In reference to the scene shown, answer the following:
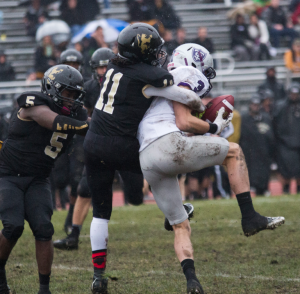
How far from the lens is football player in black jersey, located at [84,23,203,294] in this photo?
3564mm

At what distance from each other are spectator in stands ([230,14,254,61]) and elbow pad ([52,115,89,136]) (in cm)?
994

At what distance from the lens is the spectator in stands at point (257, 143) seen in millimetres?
9867

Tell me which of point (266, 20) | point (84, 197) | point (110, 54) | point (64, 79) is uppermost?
point (64, 79)

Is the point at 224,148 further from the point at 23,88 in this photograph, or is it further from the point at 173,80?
the point at 23,88

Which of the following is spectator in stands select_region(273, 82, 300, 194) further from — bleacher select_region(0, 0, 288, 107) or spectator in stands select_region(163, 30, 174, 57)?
spectator in stands select_region(163, 30, 174, 57)

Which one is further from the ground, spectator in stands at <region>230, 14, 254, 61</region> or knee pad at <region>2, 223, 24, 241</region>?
knee pad at <region>2, 223, 24, 241</region>

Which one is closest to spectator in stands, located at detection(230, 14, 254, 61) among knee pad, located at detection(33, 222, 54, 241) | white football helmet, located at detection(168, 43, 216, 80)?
white football helmet, located at detection(168, 43, 216, 80)

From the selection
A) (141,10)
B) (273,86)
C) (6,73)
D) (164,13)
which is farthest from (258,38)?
(6,73)

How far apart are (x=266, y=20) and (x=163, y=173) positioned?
11100 mm

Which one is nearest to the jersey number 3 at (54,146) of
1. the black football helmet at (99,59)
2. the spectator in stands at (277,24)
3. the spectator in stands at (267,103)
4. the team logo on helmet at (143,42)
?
the team logo on helmet at (143,42)

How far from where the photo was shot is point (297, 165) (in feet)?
32.5

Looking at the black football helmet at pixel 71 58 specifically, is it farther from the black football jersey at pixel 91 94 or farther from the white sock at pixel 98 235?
the white sock at pixel 98 235

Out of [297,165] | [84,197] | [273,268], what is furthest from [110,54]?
[297,165]

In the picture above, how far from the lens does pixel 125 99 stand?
359cm
